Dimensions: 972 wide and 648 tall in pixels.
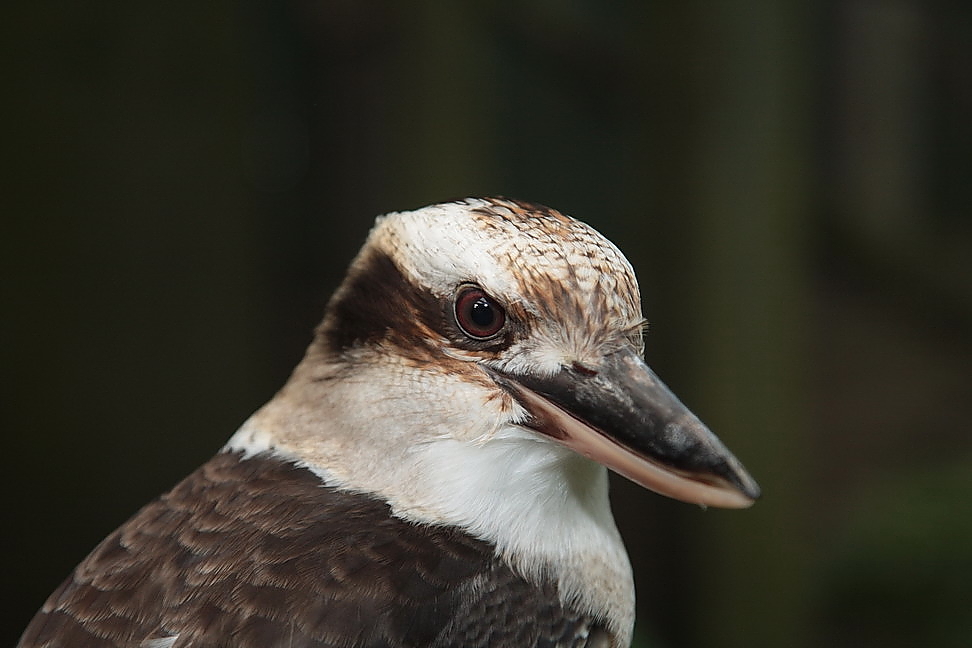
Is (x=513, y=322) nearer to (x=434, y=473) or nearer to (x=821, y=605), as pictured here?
(x=434, y=473)

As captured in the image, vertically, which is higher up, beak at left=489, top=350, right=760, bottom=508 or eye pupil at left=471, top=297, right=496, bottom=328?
eye pupil at left=471, top=297, right=496, bottom=328

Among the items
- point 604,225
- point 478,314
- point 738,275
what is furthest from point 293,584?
point 604,225

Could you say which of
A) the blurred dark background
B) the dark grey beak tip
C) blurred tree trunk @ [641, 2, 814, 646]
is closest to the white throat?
the dark grey beak tip

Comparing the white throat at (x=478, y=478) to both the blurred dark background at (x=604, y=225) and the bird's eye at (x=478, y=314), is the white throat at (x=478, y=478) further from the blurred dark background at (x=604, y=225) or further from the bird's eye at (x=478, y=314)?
the blurred dark background at (x=604, y=225)

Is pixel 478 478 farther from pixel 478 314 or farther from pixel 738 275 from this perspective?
pixel 738 275

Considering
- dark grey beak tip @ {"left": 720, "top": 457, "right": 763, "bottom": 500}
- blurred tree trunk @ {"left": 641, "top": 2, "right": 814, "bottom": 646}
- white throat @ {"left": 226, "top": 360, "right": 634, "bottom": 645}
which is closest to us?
dark grey beak tip @ {"left": 720, "top": 457, "right": 763, "bottom": 500}

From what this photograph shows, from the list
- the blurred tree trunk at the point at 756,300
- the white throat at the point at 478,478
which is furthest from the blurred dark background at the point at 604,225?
the white throat at the point at 478,478

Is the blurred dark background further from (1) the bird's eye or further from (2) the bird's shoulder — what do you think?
(1) the bird's eye

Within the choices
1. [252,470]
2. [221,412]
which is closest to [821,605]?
[221,412]
